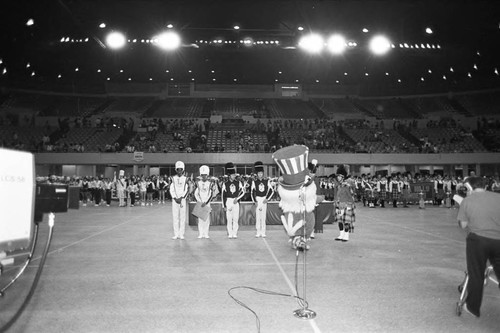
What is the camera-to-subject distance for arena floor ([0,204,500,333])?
440cm

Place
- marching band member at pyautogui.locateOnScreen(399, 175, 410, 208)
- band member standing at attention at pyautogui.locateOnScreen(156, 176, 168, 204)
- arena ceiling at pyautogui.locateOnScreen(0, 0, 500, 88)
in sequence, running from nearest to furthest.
Answer: arena ceiling at pyautogui.locateOnScreen(0, 0, 500, 88) → marching band member at pyautogui.locateOnScreen(399, 175, 410, 208) → band member standing at attention at pyautogui.locateOnScreen(156, 176, 168, 204)

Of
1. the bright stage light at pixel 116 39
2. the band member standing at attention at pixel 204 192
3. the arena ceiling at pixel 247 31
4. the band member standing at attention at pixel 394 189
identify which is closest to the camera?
the band member standing at attention at pixel 204 192

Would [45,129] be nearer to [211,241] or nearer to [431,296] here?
[211,241]

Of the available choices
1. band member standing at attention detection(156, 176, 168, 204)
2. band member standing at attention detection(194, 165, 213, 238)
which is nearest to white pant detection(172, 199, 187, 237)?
band member standing at attention detection(194, 165, 213, 238)

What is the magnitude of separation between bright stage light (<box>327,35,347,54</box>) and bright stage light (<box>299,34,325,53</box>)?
0.52 meters

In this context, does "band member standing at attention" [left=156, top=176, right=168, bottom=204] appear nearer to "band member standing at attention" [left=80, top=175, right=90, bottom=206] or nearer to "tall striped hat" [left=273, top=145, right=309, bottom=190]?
"band member standing at attention" [left=80, top=175, right=90, bottom=206]

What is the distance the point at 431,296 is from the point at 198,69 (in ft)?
116

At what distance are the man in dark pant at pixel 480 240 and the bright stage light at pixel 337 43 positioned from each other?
713 inches

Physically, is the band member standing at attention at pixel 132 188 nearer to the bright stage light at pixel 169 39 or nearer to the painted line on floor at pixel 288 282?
the bright stage light at pixel 169 39

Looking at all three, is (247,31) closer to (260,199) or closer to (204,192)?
(260,199)

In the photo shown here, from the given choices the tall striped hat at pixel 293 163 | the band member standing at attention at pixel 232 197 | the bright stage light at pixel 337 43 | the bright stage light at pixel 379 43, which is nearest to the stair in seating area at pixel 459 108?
the bright stage light at pixel 379 43

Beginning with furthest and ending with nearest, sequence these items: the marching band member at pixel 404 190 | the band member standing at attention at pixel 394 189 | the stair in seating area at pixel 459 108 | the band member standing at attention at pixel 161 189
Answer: the stair in seating area at pixel 459 108
the band member standing at attention at pixel 161 189
the marching band member at pixel 404 190
the band member standing at attention at pixel 394 189

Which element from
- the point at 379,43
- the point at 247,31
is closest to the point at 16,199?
the point at 247,31

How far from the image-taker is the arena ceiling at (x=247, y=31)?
18.3m
